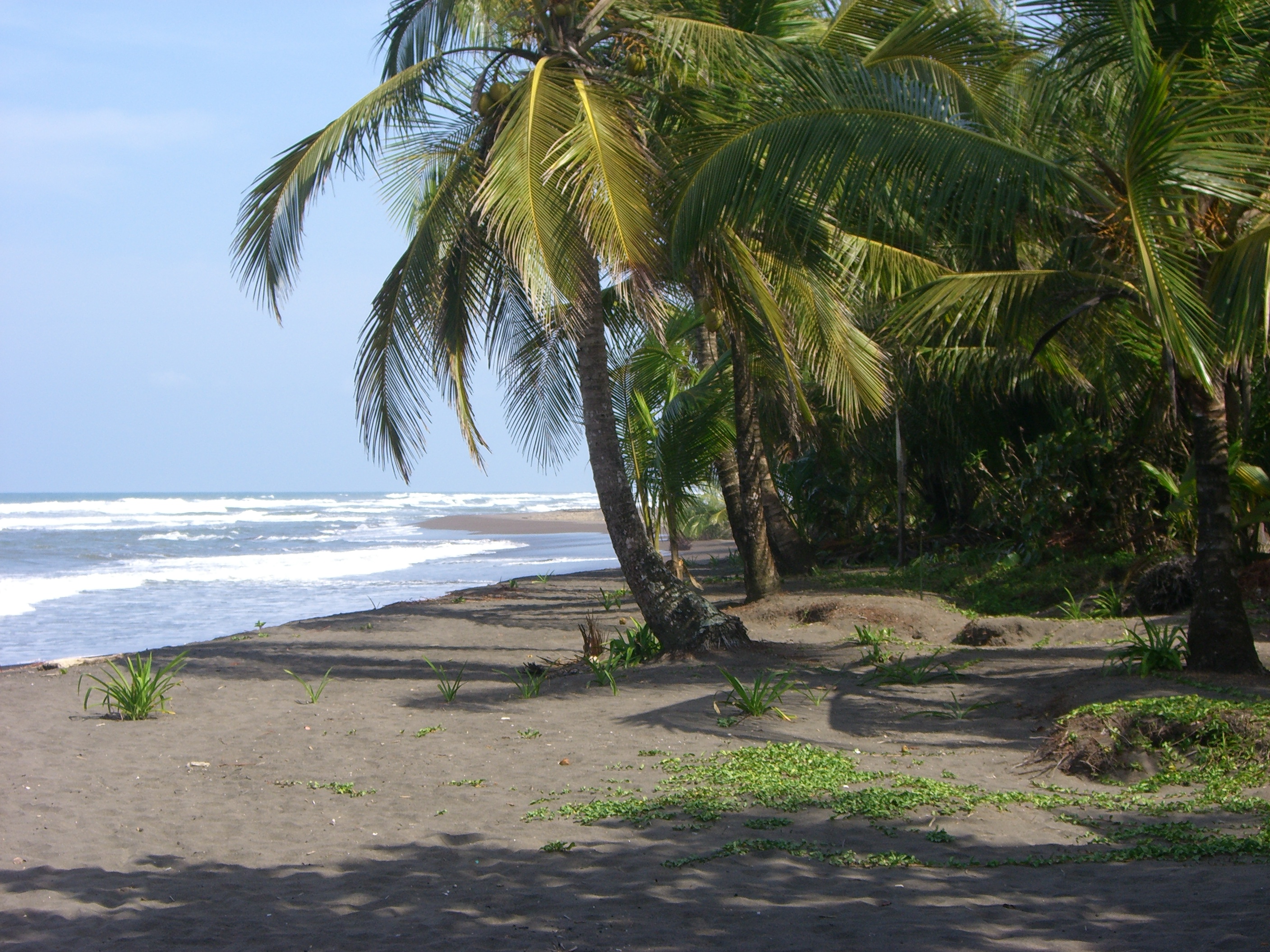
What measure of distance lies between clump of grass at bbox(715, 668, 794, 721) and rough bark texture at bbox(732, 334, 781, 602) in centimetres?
421

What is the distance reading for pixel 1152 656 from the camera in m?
6.46

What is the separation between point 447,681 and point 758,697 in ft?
9.62

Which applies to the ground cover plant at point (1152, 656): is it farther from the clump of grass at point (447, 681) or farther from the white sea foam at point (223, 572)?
the white sea foam at point (223, 572)

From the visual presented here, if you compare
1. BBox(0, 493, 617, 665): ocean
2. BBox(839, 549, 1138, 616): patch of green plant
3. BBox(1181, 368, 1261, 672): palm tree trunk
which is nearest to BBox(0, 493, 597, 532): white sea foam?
BBox(0, 493, 617, 665): ocean

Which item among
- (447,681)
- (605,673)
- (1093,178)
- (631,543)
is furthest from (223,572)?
(1093,178)

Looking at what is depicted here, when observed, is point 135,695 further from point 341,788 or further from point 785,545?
point 785,545

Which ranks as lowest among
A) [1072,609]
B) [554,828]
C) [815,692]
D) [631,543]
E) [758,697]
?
[554,828]

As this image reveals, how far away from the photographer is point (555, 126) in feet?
23.4

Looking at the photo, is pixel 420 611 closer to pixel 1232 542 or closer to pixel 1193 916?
pixel 1232 542

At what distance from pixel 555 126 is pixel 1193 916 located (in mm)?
5954

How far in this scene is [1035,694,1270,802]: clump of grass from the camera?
15.5 ft

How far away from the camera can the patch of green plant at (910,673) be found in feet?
23.6

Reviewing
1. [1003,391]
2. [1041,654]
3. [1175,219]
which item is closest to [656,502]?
[1003,391]

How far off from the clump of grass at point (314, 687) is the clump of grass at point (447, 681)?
796 millimetres
